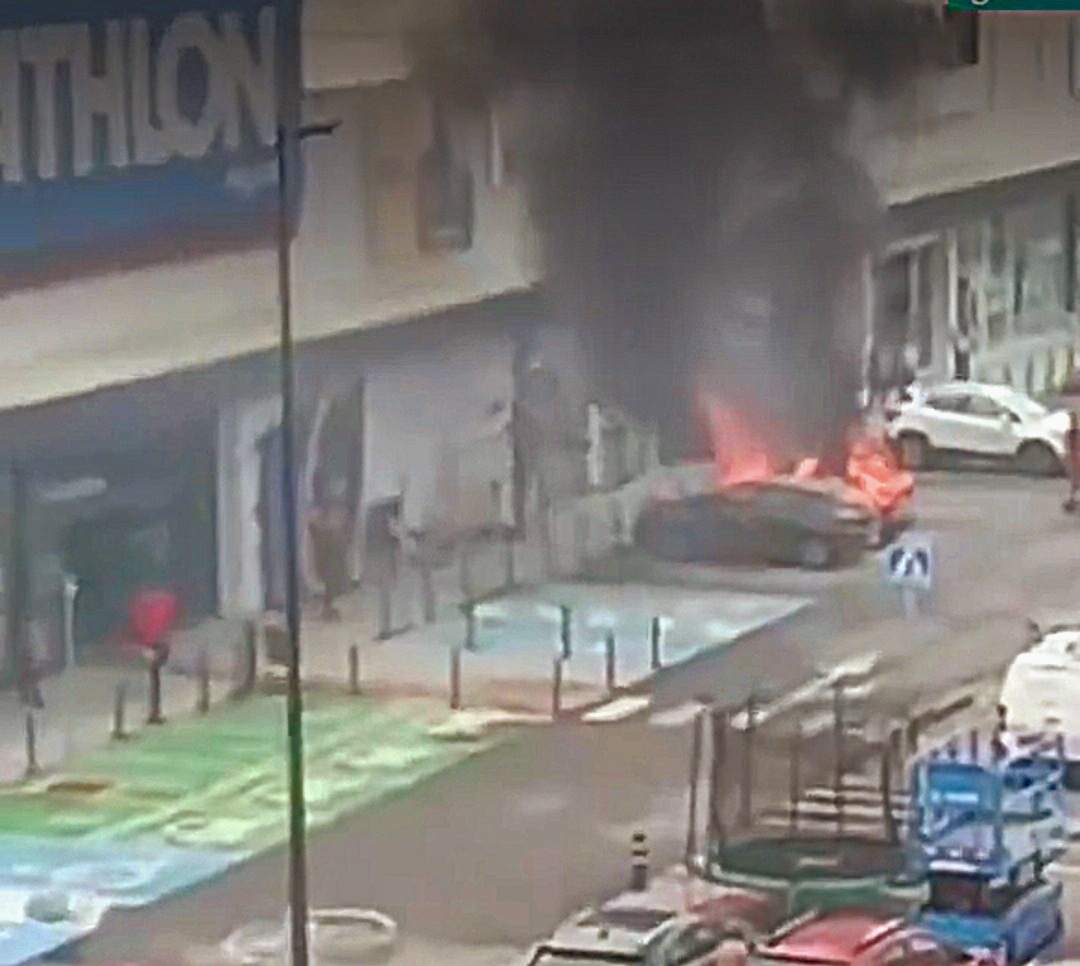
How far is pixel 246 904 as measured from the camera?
2525 millimetres

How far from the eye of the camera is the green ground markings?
2.51 meters

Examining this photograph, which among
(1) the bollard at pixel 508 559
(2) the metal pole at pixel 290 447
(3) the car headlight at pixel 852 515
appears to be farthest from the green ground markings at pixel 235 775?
(3) the car headlight at pixel 852 515

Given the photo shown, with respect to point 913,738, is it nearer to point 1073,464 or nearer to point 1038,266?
point 1073,464

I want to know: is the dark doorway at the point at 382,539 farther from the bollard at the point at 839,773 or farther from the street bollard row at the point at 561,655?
the bollard at the point at 839,773

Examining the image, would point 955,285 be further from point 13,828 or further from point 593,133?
point 13,828

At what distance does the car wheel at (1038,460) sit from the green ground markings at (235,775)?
470mm

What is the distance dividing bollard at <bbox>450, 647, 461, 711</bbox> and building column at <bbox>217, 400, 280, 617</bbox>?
16 cm

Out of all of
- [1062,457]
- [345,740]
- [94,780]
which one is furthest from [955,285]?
[94,780]

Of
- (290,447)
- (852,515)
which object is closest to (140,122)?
(290,447)

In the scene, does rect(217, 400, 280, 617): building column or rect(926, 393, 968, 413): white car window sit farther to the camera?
rect(217, 400, 280, 617): building column

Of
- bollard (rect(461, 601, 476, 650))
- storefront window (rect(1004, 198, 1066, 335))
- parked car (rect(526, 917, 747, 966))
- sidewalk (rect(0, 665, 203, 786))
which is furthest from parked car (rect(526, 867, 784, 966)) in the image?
storefront window (rect(1004, 198, 1066, 335))

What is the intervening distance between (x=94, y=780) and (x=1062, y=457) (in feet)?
2.60

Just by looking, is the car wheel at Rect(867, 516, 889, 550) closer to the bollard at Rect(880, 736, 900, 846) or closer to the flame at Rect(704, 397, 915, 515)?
the flame at Rect(704, 397, 915, 515)

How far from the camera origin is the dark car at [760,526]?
2.45m
